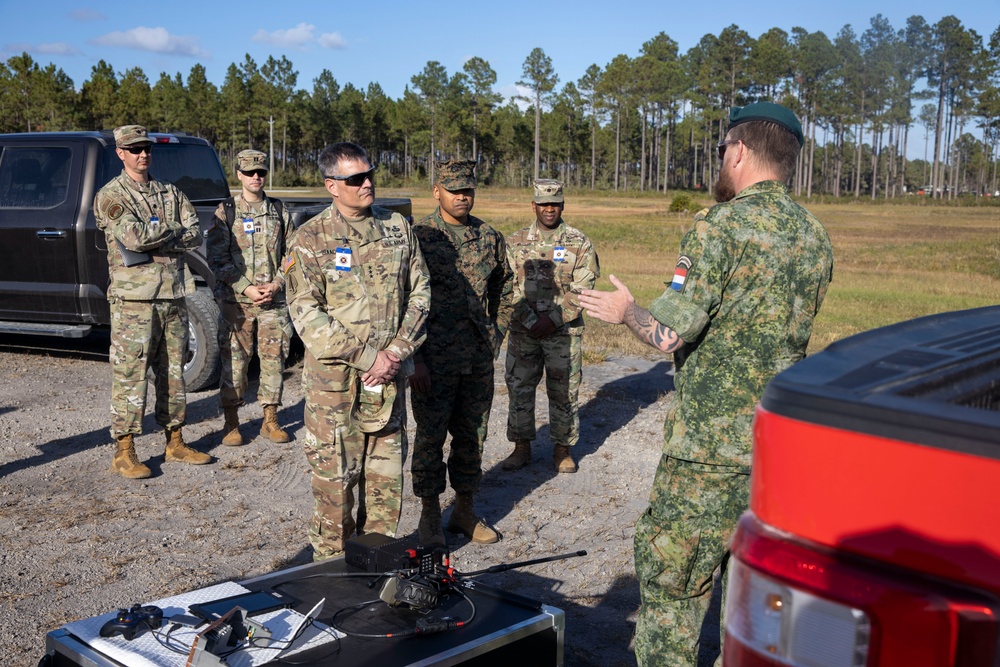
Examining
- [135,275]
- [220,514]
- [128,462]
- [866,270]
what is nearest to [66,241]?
[135,275]

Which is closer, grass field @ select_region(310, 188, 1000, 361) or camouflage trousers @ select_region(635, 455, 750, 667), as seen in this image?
camouflage trousers @ select_region(635, 455, 750, 667)

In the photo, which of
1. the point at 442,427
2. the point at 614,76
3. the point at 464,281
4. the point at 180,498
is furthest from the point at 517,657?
the point at 614,76

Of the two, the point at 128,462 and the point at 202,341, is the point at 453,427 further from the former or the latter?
the point at 202,341

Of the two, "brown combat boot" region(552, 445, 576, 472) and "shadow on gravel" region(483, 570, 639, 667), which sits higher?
"brown combat boot" region(552, 445, 576, 472)

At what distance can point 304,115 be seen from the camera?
76.1 metres

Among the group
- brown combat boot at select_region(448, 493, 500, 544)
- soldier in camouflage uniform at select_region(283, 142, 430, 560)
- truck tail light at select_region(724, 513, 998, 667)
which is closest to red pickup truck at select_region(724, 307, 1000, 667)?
truck tail light at select_region(724, 513, 998, 667)

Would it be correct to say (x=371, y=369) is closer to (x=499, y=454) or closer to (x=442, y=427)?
(x=442, y=427)

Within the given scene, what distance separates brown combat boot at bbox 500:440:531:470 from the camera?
6202 millimetres

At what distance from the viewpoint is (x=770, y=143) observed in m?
3.03

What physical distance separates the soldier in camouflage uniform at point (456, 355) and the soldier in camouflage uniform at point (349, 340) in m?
0.62

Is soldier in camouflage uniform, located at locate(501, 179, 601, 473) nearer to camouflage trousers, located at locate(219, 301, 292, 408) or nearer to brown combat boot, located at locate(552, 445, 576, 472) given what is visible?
brown combat boot, located at locate(552, 445, 576, 472)

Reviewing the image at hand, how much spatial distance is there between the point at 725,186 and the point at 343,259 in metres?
1.71

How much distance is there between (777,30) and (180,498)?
95895mm

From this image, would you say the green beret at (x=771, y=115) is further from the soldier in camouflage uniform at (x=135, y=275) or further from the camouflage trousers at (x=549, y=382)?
the soldier in camouflage uniform at (x=135, y=275)
